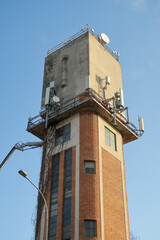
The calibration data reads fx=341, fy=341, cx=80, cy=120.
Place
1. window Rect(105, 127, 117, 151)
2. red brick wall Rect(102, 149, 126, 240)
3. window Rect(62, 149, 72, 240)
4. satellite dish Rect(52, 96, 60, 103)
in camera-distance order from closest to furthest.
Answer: window Rect(62, 149, 72, 240) < red brick wall Rect(102, 149, 126, 240) < window Rect(105, 127, 117, 151) < satellite dish Rect(52, 96, 60, 103)

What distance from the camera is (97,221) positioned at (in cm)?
2989

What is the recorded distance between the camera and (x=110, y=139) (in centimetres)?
3753

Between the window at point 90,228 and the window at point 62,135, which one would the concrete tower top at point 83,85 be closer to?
the window at point 62,135

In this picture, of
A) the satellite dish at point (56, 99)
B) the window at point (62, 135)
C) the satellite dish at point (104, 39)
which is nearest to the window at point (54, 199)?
the window at point (62, 135)

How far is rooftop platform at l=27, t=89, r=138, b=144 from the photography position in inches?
1419

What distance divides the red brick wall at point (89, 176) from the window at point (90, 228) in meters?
0.29

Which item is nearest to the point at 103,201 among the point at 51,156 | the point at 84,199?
the point at 84,199

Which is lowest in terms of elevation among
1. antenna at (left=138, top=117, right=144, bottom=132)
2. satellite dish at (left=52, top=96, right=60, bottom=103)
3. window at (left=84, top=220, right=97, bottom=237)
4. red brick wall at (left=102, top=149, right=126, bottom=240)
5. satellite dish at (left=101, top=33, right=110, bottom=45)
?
window at (left=84, top=220, right=97, bottom=237)

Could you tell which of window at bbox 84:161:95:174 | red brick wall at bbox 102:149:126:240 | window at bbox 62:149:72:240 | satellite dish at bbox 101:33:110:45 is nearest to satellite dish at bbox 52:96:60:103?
window at bbox 62:149:72:240

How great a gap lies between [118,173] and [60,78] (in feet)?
44.9

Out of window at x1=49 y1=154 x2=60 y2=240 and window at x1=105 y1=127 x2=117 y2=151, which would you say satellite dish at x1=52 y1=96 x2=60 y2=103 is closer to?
window at x1=49 y1=154 x2=60 y2=240

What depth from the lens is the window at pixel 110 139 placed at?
36938 millimetres

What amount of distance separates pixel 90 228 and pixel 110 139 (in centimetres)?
1107

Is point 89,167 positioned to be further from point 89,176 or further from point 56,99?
point 56,99
